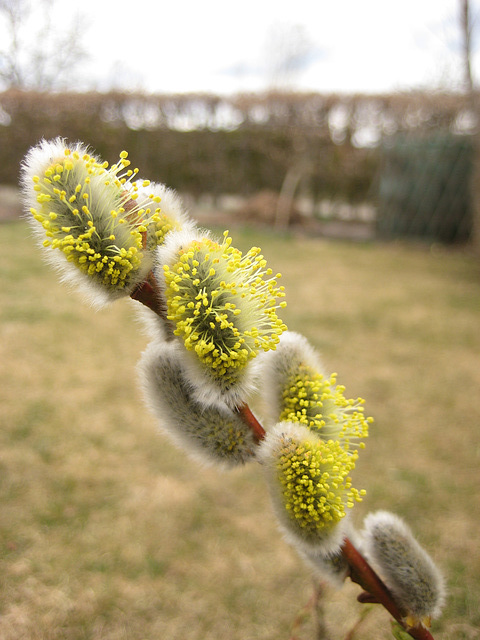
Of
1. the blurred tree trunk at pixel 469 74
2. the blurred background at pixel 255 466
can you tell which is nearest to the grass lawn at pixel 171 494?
the blurred background at pixel 255 466

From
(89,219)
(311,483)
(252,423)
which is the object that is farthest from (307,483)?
(89,219)

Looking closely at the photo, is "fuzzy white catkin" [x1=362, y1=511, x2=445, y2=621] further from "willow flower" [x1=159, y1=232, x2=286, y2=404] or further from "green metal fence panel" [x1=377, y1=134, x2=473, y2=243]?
"green metal fence panel" [x1=377, y1=134, x2=473, y2=243]

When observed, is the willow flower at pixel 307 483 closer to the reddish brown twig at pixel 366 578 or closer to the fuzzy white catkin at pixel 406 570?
the reddish brown twig at pixel 366 578

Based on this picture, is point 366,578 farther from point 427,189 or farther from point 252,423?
point 427,189

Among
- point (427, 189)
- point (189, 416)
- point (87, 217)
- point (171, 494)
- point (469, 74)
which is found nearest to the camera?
point (87, 217)

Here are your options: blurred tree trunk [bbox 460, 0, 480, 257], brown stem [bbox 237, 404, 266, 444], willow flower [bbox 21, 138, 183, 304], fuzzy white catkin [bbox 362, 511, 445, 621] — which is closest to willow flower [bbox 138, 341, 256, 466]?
brown stem [bbox 237, 404, 266, 444]
